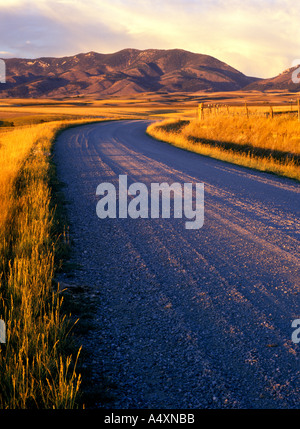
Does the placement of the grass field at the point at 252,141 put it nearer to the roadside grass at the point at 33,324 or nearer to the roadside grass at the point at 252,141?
the roadside grass at the point at 252,141

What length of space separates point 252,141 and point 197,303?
15.7 m

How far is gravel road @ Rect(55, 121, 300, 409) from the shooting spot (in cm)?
304

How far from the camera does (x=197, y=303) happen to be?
434cm

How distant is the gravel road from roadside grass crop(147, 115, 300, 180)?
551 centimetres

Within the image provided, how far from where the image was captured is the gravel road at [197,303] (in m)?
3.04

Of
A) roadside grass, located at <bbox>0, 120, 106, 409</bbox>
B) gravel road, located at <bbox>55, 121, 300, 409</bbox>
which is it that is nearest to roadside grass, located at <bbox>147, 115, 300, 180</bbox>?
gravel road, located at <bbox>55, 121, 300, 409</bbox>

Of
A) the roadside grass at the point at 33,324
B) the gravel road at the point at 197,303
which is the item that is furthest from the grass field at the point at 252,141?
the roadside grass at the point at 33,324

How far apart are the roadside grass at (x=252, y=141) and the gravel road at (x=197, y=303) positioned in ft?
18.1

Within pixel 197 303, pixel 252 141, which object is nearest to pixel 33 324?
pixel 197 303

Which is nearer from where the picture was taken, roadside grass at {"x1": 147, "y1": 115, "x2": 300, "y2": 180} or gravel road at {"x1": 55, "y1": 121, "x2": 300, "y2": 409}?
gravel road at {"x1": 55, "y1": 121, "x2": 300, "y2": 409}

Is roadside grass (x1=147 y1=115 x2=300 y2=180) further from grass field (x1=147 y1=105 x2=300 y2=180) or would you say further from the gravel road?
the gravel road

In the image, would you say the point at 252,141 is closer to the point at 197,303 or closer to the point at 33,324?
the point at 197,303

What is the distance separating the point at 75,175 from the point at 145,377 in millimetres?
10192

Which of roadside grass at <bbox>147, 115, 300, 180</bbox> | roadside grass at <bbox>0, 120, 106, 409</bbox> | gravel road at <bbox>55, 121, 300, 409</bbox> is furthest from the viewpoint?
Answer: roadside grass at <bbox>147, 115, 300, 180</bbox>
